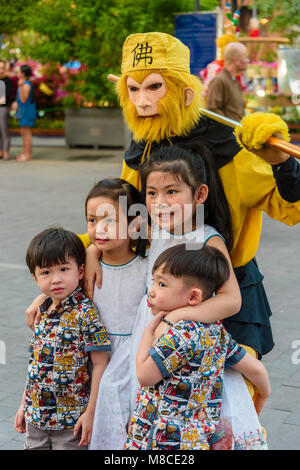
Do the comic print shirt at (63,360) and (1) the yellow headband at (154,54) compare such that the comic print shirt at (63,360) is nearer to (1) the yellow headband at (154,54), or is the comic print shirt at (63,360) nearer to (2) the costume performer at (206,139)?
(2) the costume performer at (206,139)

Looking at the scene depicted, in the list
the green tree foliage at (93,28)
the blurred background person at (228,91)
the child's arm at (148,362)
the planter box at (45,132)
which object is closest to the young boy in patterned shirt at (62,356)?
the child's arm at (148,362)

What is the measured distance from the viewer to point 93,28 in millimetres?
13195

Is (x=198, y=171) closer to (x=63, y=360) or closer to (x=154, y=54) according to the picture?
(x=154, y=54)

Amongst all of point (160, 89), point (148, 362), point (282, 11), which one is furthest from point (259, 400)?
point (282, 11)

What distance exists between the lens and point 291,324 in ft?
16.1

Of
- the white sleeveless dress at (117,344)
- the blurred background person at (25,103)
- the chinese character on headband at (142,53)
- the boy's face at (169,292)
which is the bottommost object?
the blurred background person at (25,103)

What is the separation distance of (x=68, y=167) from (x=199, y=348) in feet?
33.2

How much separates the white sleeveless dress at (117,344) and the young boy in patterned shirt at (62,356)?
0.04 metres

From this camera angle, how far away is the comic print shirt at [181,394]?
85.1 inches

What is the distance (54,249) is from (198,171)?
0.60 meters

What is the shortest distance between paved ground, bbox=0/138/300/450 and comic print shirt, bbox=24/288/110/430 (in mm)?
878

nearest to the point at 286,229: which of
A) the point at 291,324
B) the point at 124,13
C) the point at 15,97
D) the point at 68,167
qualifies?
the point at 291,324

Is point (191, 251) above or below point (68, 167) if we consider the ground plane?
above
